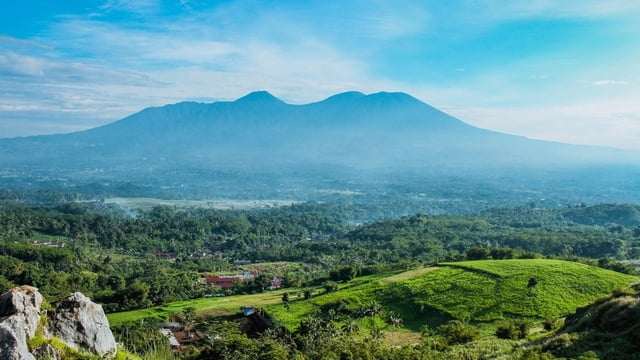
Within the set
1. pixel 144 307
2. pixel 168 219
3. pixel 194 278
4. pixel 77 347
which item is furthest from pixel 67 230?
pixel 77 347

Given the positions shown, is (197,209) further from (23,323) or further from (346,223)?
(23,323)

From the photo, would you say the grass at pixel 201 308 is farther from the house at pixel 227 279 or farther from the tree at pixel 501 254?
the tree at pixel 501 254

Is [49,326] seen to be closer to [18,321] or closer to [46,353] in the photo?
[46,353]

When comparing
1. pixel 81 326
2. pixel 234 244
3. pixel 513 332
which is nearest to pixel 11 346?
pixel 81 326

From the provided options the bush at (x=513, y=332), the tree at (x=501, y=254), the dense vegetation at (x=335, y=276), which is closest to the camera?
the bush at (x=513, y=332)

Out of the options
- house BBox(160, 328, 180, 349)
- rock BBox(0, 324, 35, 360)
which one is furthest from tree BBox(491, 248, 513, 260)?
rock BBox(0, 324, 35, 360)

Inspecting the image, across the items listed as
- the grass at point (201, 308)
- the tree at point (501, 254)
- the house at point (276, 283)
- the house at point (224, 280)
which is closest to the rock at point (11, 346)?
the grass at point (201, 308)

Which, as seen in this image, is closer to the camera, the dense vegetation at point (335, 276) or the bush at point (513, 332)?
the bush at point (513, 332)
